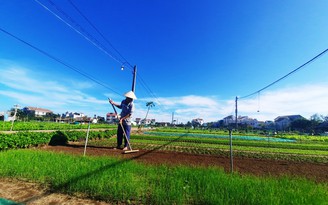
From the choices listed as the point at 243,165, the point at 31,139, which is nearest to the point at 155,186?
the point at 243,165

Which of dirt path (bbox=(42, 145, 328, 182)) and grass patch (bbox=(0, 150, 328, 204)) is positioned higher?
grass patch (bbox=(0, 150, 328, 204))

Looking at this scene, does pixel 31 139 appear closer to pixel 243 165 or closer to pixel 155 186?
pixel 155 186

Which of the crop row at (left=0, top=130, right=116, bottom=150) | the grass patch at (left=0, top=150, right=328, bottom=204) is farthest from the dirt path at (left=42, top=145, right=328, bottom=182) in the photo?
the grass patch at (left=0, top=150, right=328, bottom=204)

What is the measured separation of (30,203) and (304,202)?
14.3 ft

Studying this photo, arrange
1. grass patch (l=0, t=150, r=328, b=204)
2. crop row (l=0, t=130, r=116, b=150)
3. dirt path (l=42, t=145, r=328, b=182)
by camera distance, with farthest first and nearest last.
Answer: crop row (l=0, t=130, r=116, b=150) < dirt path (l=42, t=145, r=328, b=182) < grass patch (l=0, t=150, r=328, b=204)

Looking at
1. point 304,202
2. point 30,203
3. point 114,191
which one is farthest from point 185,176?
point 30,203

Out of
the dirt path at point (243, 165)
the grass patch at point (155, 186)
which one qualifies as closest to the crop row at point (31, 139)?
the dirt path at point (243, 165)

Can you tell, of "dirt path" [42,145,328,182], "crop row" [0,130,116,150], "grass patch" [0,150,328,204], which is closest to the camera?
"grass patch" [0,150,328,204]

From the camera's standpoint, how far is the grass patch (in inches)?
116

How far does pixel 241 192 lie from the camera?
123 inches

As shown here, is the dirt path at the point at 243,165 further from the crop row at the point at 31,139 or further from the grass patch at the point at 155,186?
the grass patch at the point at 155,186

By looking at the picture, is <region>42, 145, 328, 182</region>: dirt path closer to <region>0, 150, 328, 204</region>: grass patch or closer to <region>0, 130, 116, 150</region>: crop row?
<region>0, 130, 116, 150</region>: crop row

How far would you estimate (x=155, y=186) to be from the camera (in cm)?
352

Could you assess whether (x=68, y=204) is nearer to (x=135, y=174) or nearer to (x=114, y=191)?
(x=114, y=191)
